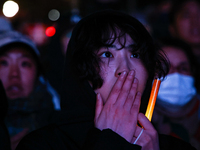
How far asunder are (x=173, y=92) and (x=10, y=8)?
3.20 m

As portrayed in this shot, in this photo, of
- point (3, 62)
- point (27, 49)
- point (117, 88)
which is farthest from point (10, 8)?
point (117, 88)

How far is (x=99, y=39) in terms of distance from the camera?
162 cm

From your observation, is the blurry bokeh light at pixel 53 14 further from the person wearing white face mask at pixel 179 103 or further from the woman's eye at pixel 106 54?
the woman's eye at pixel 106 54

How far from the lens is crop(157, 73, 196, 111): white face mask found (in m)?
2.74

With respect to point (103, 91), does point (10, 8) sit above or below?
above

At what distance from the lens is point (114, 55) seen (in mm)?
1564

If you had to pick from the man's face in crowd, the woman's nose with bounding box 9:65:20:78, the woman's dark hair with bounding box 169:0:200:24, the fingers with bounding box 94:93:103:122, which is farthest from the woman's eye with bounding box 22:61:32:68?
the woman's dark hair with bounding box 169:0:200:24

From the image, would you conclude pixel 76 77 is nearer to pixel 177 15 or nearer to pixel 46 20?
pixel 177 15

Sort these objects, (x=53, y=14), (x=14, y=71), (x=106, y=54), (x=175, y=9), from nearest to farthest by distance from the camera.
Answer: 1. (x=106, y=54)
2. (x=14, y=71)
3. (x=175, y=9)
4. (x=53, y=14)

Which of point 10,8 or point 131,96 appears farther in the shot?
point 10,8

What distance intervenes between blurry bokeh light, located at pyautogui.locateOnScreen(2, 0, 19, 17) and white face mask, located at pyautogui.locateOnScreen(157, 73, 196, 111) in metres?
2.96

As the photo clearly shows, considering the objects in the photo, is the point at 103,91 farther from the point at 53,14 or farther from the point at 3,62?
the point at 53,14

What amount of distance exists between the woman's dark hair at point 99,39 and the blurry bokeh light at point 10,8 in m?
2.83


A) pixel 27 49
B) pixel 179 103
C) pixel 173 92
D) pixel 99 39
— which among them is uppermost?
pixel 99 39
